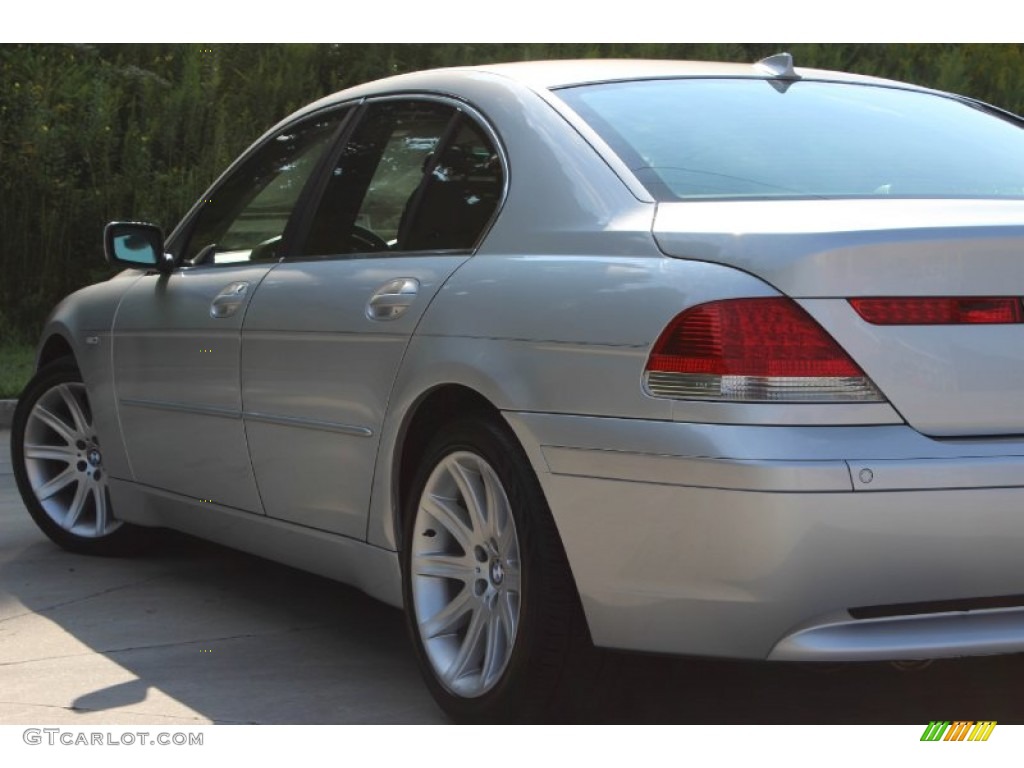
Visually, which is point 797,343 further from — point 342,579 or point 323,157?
point 323,157

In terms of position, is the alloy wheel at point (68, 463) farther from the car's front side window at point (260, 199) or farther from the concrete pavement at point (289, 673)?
the car's front side window at point (260, 199)

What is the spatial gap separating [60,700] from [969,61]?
47.2 feet

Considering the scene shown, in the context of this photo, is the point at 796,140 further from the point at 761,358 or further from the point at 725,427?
the point at 725,427

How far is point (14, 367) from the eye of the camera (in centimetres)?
1333

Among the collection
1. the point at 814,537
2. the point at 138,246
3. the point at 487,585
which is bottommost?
the point at 487,585

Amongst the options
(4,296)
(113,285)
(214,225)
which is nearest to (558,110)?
(214,225)

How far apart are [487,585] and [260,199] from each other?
1865mm

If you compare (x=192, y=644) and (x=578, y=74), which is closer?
(x=578, y=74)

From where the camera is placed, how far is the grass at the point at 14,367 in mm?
11820

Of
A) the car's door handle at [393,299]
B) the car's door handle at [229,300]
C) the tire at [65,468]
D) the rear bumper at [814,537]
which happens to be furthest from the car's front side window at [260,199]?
the rear bumper at [814,537]

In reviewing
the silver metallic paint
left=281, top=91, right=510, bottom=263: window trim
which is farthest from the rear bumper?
left=281, top=91, right=510, bottom=263: window trim

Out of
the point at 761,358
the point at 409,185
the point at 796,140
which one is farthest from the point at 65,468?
the point at 761,358

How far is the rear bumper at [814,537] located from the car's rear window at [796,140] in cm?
68
